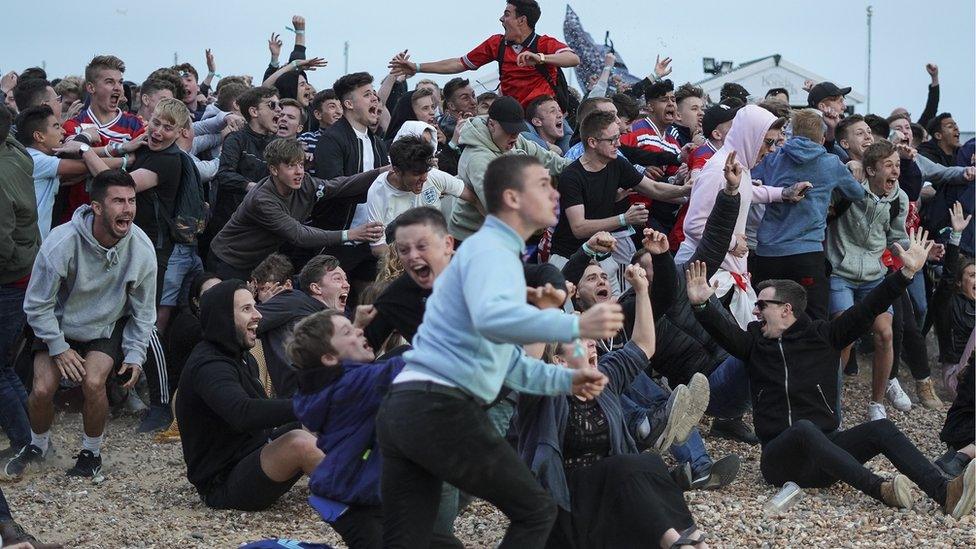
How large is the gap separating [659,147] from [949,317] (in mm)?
3383


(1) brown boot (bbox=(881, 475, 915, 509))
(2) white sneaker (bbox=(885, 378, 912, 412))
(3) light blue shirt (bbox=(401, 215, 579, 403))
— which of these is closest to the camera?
(3) light blue shirt (bbox=(401, 215, 579, 403))

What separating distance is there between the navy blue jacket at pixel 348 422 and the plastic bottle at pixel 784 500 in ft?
8.55

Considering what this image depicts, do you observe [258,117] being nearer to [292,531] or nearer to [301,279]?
[301,279]

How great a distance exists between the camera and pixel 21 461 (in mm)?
7434

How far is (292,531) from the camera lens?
6.48 m

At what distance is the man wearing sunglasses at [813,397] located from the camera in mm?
6840

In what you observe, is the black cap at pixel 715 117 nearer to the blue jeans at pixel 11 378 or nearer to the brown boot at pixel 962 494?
the brown boot at pixel 962 494

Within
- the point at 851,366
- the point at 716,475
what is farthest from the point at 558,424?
the point at 851,366

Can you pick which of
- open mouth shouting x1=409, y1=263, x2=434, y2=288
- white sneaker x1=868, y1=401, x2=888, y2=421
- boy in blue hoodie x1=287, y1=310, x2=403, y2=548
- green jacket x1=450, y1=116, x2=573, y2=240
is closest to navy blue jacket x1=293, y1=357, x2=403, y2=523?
boy in blue hoodie x1=287, y1=310, x2=403, y2=548

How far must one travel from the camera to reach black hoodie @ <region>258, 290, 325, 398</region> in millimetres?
7281

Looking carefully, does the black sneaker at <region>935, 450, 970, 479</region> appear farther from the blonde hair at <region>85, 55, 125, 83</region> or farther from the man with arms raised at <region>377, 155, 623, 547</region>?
the blonde hair at <region>85, 55, 125, 83</region>

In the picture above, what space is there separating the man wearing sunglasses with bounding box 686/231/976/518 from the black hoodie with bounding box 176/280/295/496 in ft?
8.79

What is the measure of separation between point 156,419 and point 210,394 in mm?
2276

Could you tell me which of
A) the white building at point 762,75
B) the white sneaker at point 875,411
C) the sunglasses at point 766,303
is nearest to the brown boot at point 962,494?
the sunglasses at point 766,303
